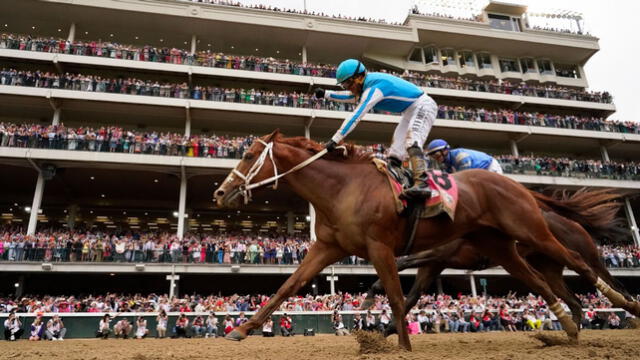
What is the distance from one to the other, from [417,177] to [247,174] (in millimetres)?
2063

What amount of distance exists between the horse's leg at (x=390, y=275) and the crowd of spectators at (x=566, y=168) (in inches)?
1023

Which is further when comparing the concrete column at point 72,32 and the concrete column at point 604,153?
the concrete column at point 604,153

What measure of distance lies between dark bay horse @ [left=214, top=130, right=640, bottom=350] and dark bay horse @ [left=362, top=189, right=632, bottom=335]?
1.38m

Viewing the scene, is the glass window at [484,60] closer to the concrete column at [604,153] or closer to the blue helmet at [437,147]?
the concrete column at [604,153]

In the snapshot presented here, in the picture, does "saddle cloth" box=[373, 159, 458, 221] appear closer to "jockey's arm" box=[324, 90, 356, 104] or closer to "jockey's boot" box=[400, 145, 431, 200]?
"jockey's boot" box=[400, 145, 431, 200]

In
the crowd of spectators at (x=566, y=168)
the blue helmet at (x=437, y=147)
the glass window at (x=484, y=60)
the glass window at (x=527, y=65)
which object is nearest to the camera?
the blue helmet at (x=437, y=147)

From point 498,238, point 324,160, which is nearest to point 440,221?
point 498,238

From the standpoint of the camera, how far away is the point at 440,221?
16.9 feet

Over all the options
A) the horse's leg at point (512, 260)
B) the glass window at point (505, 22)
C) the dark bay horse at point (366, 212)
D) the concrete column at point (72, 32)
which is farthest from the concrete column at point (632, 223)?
the concrete column at point (72, 32)

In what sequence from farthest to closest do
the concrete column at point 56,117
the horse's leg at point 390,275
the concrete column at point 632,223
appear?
the concrete column at point 632,223 → the concrete column at point 56,117 → the horse's leg at point 390,275

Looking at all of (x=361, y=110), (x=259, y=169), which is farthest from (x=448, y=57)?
(x=259, y=169)

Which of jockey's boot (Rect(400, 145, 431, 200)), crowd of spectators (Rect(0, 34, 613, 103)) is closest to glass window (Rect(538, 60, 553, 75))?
crowd of spectators (Rect(0, 34, 613, 103))

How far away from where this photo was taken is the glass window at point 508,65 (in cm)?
3819

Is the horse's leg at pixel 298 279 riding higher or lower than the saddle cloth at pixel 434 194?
lower
